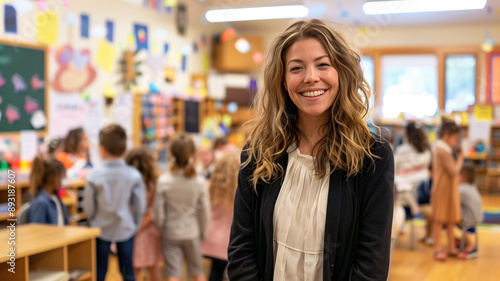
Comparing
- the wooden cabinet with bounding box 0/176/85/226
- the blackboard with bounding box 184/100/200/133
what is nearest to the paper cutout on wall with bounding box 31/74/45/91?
the wooden cabinet with bounding box 0/176/85/226

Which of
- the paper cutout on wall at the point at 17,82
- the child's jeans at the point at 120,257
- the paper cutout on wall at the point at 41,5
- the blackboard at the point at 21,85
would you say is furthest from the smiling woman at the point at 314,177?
the paper cutout on wall at the point at 41,5

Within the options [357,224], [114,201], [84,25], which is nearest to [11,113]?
[84,25]

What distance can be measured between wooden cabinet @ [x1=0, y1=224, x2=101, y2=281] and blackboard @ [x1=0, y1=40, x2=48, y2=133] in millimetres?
2981

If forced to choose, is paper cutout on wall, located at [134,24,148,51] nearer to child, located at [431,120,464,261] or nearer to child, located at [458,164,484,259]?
child, located at [431,120,464,261]

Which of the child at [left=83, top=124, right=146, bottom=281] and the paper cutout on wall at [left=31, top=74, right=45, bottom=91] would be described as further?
the paper cutout on wall at [left=31, top=74, right=45, bottom=91]

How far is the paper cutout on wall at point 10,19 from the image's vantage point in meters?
4.90

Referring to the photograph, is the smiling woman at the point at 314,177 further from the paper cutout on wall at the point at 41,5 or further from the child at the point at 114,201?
the paper cutout on wall at the point at 41,5

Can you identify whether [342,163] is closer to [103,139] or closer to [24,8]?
[103,139]

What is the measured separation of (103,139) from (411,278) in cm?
269

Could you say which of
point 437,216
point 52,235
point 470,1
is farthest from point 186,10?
point 52,235

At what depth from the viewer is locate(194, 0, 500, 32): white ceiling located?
807cm

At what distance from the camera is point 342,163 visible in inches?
49.8

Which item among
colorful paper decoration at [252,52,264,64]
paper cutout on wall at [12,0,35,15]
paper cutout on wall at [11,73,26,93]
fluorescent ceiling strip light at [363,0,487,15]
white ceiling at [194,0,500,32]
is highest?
white ceiling at [194,0,500,32]

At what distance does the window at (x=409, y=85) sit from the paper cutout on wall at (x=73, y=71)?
621 centimetres
